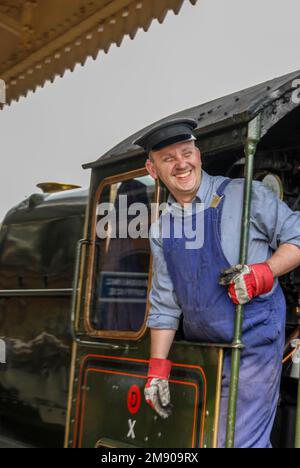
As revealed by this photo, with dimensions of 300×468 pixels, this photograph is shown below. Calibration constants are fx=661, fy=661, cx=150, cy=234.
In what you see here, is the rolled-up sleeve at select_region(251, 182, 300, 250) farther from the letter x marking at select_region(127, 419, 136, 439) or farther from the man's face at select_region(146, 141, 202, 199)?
the letter x marking at select_region(127, 419, 136, 439)

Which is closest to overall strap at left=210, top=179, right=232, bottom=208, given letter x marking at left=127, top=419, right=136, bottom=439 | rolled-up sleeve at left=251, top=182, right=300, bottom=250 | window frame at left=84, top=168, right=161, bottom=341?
rolled-up sleeve at left=251, top=182, right=300, bottom=250

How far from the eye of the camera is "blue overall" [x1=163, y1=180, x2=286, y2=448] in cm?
281

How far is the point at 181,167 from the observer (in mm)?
2977

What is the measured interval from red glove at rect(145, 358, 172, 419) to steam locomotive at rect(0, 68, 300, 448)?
101 mm

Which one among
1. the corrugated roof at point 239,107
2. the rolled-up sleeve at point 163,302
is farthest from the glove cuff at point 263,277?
the corrugated roof at point 239,107

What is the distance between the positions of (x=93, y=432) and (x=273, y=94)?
2062 millimetres

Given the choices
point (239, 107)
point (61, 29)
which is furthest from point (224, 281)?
point (61, 29)

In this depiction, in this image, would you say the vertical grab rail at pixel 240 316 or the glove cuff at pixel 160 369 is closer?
the vertical grab rail at pixel 240 316

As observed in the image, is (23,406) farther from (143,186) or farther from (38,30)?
(38,30)

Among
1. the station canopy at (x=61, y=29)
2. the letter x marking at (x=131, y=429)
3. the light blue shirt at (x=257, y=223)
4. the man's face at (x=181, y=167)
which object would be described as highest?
the station canopy at (x=61, y=29)

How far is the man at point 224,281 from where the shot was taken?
2787 mm

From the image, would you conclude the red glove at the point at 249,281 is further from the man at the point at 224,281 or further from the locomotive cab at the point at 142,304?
the locomotive cab at the point at 142,304

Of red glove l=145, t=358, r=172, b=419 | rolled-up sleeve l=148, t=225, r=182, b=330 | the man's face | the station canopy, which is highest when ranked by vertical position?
the station canopy

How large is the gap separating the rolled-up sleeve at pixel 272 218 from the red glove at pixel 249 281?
216 millimetres
